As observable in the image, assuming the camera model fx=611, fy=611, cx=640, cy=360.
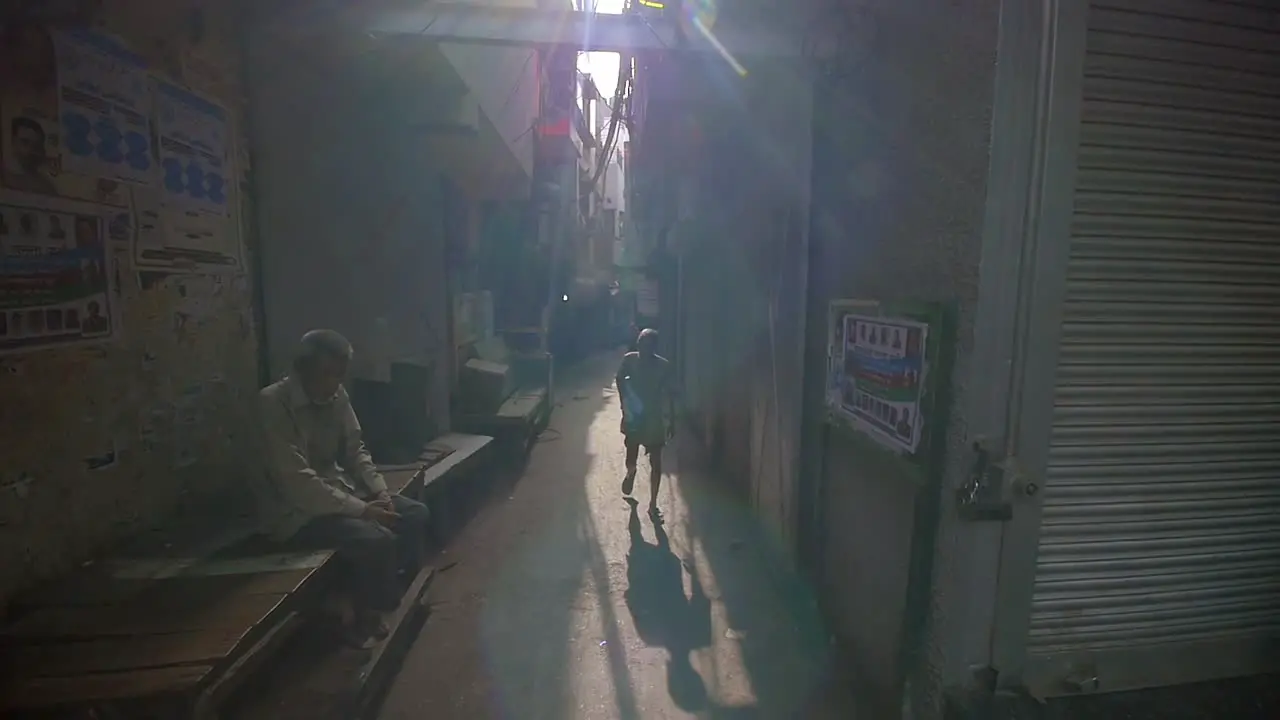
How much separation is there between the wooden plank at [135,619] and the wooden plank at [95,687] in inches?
10.0

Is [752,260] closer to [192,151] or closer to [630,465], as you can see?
[630,465]

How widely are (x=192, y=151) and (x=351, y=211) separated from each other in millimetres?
2166

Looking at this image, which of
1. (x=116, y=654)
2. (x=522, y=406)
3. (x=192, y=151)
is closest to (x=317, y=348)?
(x=192, y=151)

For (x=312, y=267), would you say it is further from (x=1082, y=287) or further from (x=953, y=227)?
(x=1082, y=287)

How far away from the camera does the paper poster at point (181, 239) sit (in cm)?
304

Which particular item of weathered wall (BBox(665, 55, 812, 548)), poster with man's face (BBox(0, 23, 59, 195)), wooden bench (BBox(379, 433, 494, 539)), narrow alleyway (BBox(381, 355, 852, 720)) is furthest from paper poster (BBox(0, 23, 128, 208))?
weathered wall (BBox(665, 55, 812, 548))

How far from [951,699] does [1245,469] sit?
4.51 feet

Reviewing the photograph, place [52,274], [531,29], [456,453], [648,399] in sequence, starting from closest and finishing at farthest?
[52,274] < [531,29] < [648,399] < [456,453]

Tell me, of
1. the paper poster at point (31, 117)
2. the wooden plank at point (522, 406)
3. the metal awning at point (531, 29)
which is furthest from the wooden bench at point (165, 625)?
the wooden plank at point (522, 406)

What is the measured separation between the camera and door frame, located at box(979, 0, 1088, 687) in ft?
6.50

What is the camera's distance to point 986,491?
2146mm

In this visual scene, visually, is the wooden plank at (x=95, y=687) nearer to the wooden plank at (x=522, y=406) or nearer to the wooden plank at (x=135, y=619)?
the wooden plank at (x=135, y=619)

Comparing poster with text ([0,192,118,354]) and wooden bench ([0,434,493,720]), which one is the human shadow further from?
poster with text ([0,192,118,354])

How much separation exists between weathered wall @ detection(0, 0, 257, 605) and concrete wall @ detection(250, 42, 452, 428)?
0.55 m
